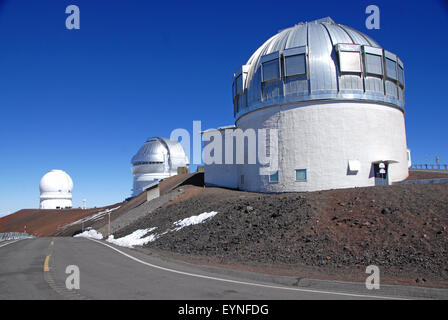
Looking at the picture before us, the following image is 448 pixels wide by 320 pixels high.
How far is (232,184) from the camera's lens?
27.1 meters

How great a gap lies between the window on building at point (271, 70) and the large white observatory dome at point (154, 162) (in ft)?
112

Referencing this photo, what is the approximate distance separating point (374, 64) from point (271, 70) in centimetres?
667

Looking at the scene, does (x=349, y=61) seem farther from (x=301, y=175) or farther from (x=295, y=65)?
(x=301, y=175)

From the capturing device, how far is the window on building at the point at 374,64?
21.4 metres

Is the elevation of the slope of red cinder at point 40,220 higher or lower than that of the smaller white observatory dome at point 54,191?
lower

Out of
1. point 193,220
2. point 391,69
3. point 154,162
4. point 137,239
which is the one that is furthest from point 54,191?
point 391,69

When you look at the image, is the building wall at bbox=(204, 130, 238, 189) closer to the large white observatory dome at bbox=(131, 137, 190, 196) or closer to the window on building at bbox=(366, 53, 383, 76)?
the window on building at bbox=(366, 53, 383, 76)

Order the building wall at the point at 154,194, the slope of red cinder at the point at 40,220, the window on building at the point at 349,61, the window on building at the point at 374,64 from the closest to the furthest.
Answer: the window on building at the point at 349,61
the window on building at the point at 374,64
the building wall at the point at 154,194
the slope of red cinder at the point at 40,220

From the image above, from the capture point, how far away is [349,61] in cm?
2119

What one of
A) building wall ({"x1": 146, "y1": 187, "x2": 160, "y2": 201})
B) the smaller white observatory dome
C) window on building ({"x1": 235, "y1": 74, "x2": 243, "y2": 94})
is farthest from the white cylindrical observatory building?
the smaller white observatory dome

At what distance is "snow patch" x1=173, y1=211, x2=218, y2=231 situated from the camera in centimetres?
1667

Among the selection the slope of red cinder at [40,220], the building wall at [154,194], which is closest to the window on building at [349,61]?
the building wall at [154,194]

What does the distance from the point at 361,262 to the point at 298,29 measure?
19.7 meters

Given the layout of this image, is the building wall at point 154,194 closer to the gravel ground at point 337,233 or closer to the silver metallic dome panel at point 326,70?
the silver metallic dome panel at point 326,70
